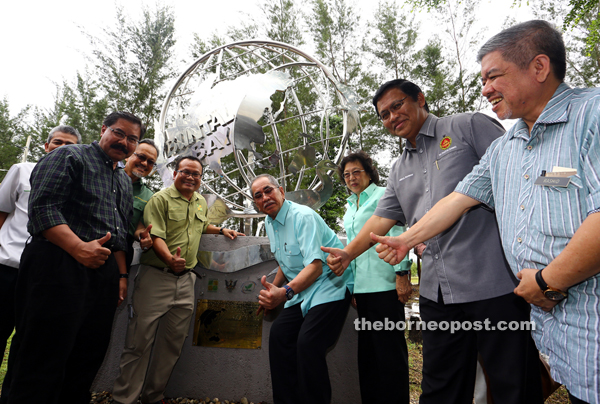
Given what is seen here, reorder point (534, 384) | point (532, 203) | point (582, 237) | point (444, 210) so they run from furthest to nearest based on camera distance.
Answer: point (444, 210) < point (534, 384) < point (532, 203) < point (582, 237)

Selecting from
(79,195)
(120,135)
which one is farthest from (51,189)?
(120,135)

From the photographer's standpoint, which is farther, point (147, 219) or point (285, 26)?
point (285, 26)

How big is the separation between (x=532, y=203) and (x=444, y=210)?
0.43 m

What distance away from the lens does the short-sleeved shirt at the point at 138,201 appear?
2.98m

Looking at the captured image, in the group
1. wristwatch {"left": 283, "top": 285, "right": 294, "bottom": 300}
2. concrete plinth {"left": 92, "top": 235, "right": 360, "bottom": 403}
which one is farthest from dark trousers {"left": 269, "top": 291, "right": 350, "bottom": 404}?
concrete plinth {"left": 92, "top": 235, "right": 360, "bottom": 403}

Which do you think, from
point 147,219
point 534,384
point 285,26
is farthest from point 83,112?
point 534,384

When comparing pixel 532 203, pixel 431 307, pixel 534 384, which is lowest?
pixel 534 384

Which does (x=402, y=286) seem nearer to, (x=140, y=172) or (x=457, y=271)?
(x=457, y=271)

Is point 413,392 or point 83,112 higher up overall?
point 83,112

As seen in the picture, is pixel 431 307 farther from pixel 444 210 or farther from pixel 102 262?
A: pixel 102 262

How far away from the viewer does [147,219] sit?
284 centimetres

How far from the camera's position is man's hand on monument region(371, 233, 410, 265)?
1.66 meters

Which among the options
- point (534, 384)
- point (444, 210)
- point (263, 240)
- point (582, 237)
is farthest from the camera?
point (263, 240)

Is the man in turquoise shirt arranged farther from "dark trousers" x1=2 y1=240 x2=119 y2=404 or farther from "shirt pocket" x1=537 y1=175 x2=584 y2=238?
"shirt pocket" x1=537 y1=175 x2=584 y2=238
